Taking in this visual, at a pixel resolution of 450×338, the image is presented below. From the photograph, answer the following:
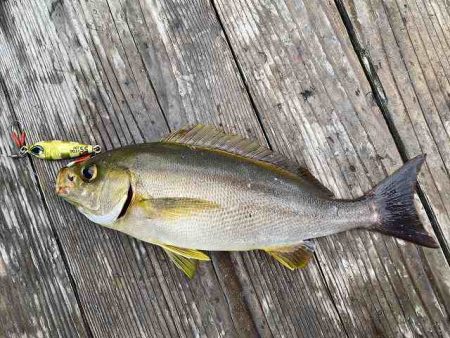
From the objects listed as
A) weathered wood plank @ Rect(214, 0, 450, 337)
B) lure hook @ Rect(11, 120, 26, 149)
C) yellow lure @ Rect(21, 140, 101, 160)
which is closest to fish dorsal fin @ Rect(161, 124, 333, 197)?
weathered wood plank @ Rect(214, 0, 450, 337)

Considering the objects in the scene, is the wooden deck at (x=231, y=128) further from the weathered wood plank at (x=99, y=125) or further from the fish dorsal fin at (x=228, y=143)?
the fish dorsal fin at (x=228, y=143)

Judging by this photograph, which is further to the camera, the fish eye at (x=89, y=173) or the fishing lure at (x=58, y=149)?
the fishing lure at (x=58, y=149)

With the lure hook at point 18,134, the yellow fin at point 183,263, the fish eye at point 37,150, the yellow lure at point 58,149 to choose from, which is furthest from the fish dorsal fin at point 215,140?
the lure hook at point 18,134

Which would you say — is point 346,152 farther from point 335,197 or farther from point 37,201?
point 37,201

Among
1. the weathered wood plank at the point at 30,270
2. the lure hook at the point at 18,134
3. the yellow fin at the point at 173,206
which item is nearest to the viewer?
the yellow fin at the point at 173,206

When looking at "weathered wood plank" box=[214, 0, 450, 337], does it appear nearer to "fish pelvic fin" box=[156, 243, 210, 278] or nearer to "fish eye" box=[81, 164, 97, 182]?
"fish pelvic fin" box=[156, 243, 210, 278]

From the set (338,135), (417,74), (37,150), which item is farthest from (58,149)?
(417,74)

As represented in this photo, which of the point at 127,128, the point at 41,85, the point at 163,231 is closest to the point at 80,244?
the point at 163,231
